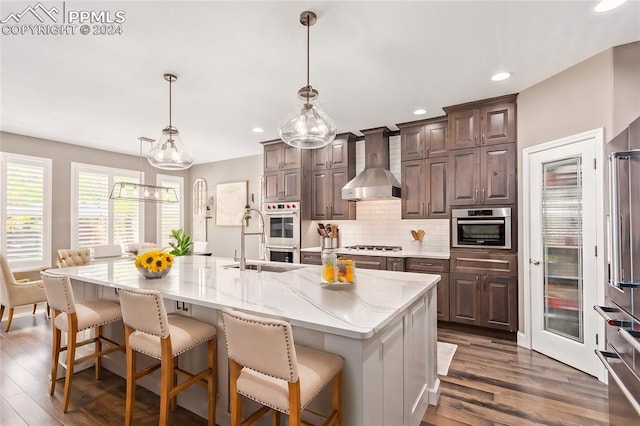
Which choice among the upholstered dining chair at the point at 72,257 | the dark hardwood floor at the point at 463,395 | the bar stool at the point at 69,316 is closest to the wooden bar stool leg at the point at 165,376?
the dark hardwood floor at the point at 463,395

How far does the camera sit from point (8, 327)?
3787mm

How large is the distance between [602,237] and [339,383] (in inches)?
104

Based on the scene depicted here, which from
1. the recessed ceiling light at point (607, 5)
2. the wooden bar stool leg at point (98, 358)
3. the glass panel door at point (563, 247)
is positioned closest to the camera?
the recessed ceiling light at point (607, 5)

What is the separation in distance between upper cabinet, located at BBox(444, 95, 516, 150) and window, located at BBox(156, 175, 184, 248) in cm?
572

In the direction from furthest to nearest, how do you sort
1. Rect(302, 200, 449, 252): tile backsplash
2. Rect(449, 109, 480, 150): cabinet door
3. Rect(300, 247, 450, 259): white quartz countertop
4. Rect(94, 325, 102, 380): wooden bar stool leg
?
Rect(302, 200, 449, 252): tile backsplash, Rect(300, 247, 450, 259): white quartz countertop, Rect(449, 109, 480, 150): cabinet door, Rect(94, 325, 102, 380): wooden bar stool leg

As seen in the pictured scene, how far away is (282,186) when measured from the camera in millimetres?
5383

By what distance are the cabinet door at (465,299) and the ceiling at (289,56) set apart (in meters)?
2.15

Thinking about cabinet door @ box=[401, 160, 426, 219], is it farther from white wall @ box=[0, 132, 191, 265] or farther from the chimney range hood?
white wall @ box=[0, 132, 191, 265]

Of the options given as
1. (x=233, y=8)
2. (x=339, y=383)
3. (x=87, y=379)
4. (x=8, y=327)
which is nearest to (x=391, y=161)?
(x=233, y=8)

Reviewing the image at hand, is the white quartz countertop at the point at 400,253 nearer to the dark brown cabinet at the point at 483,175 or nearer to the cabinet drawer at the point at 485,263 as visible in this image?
the cabinet drawer at the point at 485,263

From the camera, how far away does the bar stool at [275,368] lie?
1262 millimetres

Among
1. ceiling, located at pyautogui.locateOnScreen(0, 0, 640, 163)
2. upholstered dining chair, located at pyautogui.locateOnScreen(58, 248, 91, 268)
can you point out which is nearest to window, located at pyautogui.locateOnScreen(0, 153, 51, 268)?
upholstered dining chair, located at pyautogui.locateOnScreen(58, 248, 91, 268)

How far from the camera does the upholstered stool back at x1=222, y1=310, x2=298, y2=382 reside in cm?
125

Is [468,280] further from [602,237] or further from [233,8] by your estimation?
[233,8]
